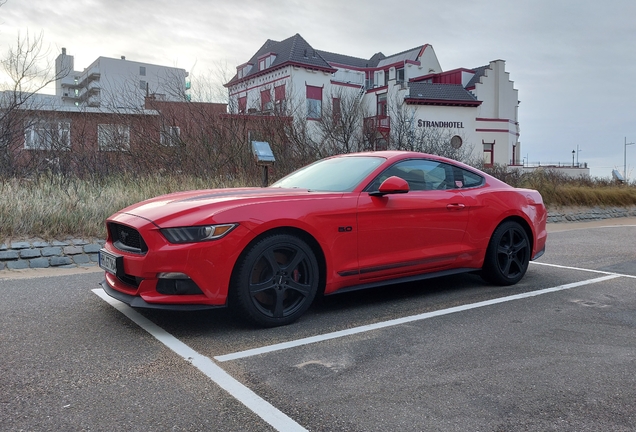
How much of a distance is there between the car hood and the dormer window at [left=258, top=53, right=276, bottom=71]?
36.8 metres

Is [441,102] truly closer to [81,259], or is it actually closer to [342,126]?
[342,126]

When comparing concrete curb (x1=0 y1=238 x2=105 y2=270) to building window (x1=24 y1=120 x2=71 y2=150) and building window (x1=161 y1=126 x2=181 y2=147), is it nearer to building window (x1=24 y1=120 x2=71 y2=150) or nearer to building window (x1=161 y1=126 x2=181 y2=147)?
building window (x1=24 y1=120 x2=71 y2=150)

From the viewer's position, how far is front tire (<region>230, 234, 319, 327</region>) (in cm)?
406

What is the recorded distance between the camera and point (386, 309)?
4.96m

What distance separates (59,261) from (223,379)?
5.18 m

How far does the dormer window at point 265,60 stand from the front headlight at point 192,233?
3760 cm

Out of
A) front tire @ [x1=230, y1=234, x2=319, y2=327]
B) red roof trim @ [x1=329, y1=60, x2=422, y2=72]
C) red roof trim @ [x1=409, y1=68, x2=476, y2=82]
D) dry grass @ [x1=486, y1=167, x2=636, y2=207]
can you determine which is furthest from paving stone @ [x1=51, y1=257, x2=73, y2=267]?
red roof trim @ [x1=409, y1=68, x2=476, y2=82]

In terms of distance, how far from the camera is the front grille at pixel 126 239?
4070 millimetres

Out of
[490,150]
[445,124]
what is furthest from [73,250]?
[490,150]

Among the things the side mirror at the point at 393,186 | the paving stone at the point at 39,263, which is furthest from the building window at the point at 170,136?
the side mirror at the point at 393,186

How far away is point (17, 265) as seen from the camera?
7.21m

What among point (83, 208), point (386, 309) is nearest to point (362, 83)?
point (83, 208)

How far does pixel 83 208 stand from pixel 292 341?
585 cm

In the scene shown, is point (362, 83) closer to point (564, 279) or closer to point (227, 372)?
point (564, 279)
